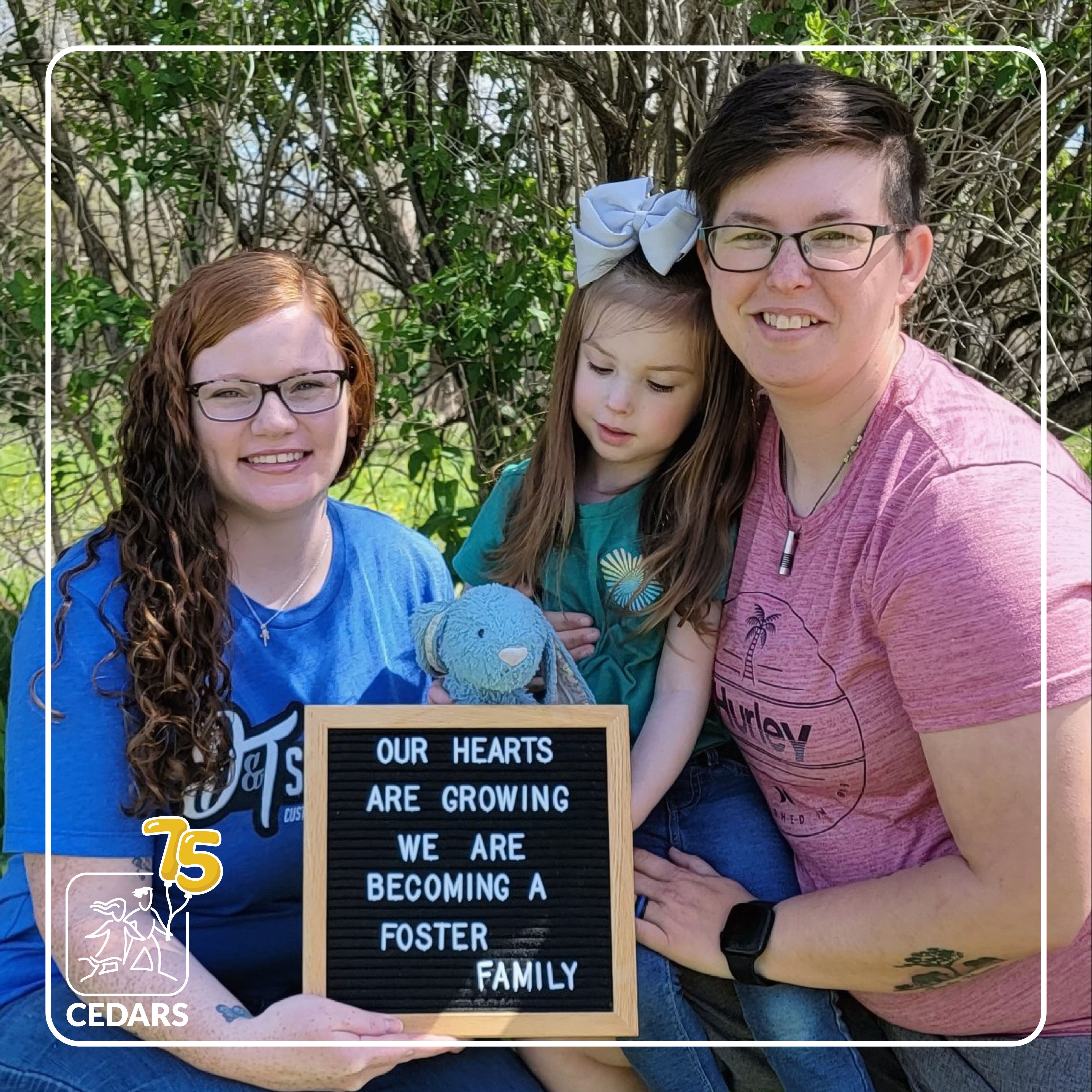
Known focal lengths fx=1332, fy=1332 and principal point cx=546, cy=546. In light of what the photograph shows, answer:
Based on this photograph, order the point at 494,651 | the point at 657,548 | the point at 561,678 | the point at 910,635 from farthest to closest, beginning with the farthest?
the point at 657,548 < the point at 561,678 < the point at 494,651 < the point at 910,635

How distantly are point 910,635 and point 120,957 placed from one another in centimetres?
128

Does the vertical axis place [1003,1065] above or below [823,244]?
below

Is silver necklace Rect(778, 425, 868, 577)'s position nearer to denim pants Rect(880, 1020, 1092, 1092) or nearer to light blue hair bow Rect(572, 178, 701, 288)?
light blue hair bow Rect(572, 178, 701, 288)

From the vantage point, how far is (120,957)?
204 cm

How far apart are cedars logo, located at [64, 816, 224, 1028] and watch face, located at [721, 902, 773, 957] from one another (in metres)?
0.86

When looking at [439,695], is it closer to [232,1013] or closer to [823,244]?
[232,1013]

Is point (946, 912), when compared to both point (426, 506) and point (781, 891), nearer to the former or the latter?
point (781, 891)

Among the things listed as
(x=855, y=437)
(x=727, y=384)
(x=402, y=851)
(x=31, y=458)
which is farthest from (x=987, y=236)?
(x=31, y=458)

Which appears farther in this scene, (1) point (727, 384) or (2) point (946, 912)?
(1) point (727, 384)

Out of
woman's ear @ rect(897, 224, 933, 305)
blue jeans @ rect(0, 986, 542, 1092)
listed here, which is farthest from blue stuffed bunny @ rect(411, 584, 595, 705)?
woman's ear @ rect(897, 224, 933, 305)

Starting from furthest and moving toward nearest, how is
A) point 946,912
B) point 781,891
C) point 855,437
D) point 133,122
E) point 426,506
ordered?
point 426,506 < point 133,122 < point 781,891 < point 855,437 < point 946,912

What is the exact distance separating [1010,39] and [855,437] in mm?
2030

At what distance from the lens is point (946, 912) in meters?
1.97

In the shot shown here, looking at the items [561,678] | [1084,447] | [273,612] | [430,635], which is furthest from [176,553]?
[1084,447]
